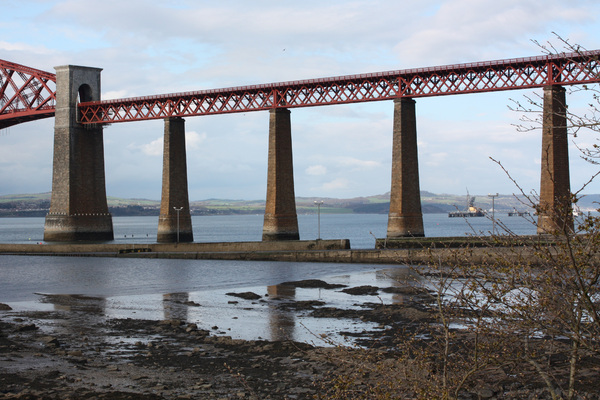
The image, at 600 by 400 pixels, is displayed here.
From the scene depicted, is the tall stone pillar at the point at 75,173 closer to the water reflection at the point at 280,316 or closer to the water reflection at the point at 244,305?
the water reflection at the point at 244,305

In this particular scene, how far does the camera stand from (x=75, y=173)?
2813 inches

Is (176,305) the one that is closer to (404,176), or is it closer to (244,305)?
(244,305)

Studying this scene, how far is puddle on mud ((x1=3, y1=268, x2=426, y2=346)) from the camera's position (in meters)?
20.3

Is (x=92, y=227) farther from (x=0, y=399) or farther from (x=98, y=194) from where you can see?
(x=0, y=399)

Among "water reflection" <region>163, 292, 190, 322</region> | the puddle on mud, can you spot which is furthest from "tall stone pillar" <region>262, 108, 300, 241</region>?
"water reflection" <region>163, 292, 190, 322</region>

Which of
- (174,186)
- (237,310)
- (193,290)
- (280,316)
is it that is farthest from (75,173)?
(280,316)

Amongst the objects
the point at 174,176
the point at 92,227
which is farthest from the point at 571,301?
the point at 92,227

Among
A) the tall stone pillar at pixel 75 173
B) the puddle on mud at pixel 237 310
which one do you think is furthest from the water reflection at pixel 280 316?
the tall stone pillar at pixel 75 173

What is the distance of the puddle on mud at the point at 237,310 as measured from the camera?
20281 mm

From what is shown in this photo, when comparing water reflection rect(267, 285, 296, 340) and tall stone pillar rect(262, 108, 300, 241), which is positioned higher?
tall stone pillar rect(262, 108, 300, 241)

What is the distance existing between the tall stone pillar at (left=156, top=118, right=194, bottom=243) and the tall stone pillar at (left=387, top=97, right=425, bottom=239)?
21.6 metres

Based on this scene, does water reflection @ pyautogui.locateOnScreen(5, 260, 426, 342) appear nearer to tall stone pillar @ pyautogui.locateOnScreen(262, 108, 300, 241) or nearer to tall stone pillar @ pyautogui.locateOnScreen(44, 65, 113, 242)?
tall stone pillar @ pyautogui.locateOnScreen(262, 108, 300, 241)

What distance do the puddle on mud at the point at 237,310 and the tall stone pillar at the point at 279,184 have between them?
75.0ft

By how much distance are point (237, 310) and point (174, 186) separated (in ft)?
139
